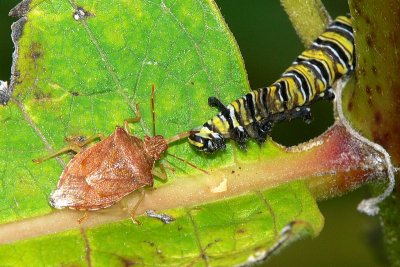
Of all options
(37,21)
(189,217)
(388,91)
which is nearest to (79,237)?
(189,217)

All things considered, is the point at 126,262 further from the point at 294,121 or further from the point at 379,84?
the point at 294,121

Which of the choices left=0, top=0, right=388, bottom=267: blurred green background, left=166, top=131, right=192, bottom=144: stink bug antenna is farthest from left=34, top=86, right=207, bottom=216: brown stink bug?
left=0, top=0, right=388, bottom=267: blurred green background

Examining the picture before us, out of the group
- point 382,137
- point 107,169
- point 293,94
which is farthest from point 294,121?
point 382,137

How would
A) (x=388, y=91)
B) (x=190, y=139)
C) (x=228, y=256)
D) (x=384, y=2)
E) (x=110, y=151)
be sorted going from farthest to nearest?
(x=110, y=151), (x=190, y=139), (x=388, y=91), (x=384, y=2), (x=228, y=256)

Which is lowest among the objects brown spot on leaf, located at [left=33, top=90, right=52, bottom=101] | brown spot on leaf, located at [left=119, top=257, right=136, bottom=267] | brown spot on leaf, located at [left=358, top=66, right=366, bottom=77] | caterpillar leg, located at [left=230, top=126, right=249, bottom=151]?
brown spot on leaf, located at [left=119, top=257, right=136, bottom=267]

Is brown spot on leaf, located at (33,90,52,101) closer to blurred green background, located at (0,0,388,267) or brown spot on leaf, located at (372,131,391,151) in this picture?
blurred green background, located at (0,0,388,267)

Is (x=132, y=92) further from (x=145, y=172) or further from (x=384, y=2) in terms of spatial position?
(x=384, y=2)
